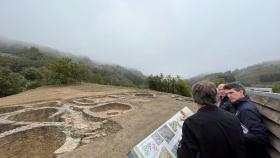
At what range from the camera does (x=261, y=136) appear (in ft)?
12.5

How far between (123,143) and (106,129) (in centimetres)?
293

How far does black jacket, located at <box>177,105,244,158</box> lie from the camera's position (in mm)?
3072

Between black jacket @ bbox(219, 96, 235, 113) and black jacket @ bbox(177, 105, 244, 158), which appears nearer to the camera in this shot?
black jacket @ bbox(177, 105, 244, 158)

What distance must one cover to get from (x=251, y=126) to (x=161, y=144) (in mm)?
1469

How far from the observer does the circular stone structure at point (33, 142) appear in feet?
38.2

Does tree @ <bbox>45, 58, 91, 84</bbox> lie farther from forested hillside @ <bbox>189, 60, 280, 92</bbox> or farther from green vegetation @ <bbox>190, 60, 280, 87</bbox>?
forested hillside @ <bbox>189, 60, 280, 92</bbox>

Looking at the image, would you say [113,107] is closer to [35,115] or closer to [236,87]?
[35,115]

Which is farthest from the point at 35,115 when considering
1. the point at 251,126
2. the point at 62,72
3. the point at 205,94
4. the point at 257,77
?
the point at 257,77

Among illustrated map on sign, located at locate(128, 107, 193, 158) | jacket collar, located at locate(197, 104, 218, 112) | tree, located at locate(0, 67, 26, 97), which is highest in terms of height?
tree, located at locate(0, 67, 26, 97)

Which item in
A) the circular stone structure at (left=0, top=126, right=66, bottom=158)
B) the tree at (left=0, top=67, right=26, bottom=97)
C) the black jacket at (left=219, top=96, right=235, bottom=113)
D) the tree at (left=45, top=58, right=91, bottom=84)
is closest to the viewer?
the black jacket at (left=219, top=96, right=235, bottom=113)

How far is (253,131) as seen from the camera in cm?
382

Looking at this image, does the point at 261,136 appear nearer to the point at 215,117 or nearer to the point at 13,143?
the point at 215,117

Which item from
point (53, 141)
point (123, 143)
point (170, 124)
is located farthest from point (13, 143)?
point (170, 124)

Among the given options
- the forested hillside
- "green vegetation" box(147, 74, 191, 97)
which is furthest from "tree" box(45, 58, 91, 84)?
the forested hillside
